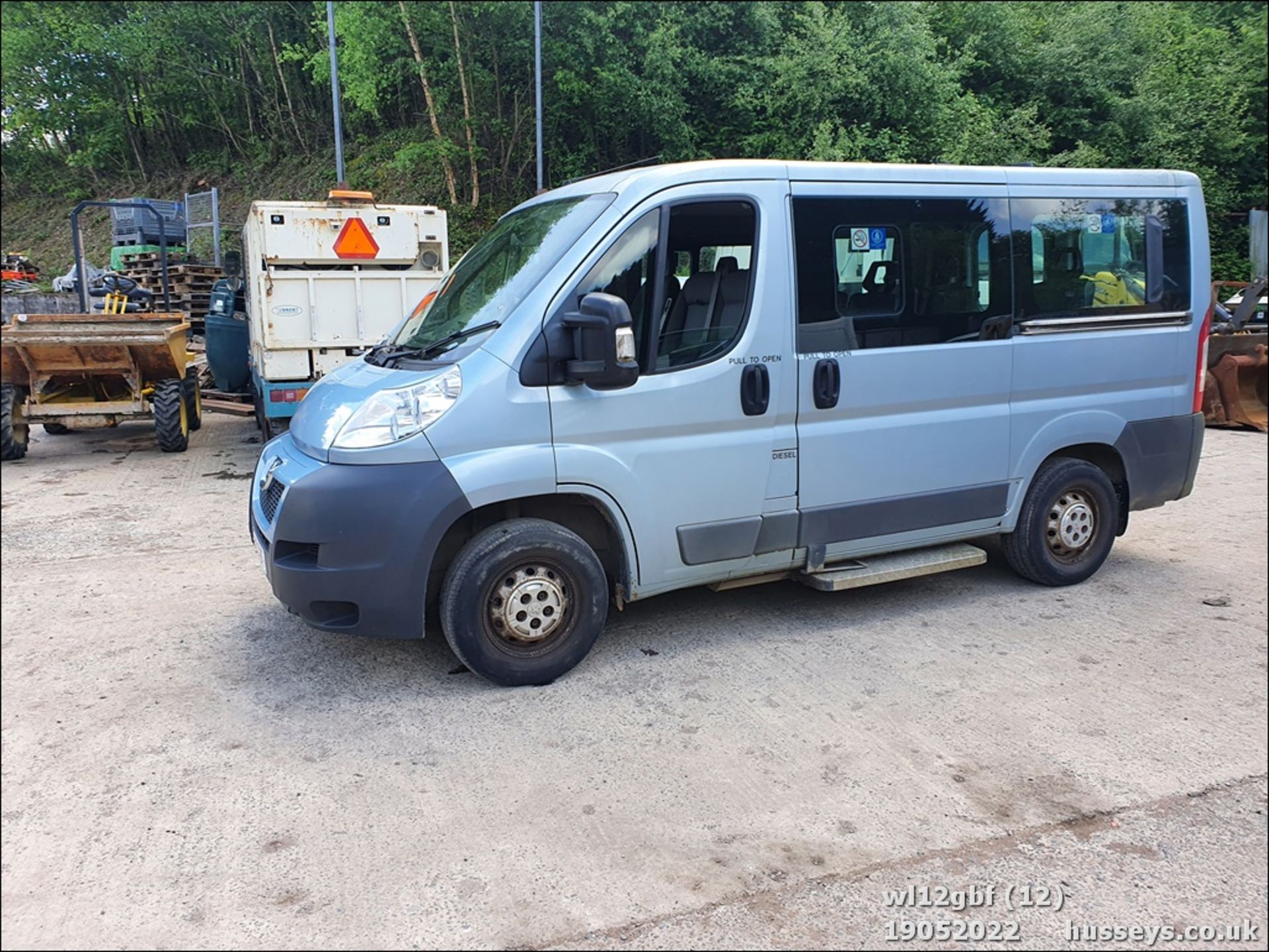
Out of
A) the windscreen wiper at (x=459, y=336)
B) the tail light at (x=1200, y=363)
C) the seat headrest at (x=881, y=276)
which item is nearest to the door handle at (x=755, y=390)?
the seat headrest at (x=881, y=276)

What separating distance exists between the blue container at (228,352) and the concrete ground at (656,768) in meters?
7.71

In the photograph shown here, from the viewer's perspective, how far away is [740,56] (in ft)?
66.4

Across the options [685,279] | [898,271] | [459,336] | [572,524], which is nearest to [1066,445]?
[898,271]

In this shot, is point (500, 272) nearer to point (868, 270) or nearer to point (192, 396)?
point (868, 270)

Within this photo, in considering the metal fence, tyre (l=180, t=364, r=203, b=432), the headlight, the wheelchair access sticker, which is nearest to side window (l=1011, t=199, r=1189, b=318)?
the wheelchair access sticker

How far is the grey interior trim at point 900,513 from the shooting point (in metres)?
5.14

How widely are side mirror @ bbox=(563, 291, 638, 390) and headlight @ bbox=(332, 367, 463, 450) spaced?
1.75 feet

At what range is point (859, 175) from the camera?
511 cm

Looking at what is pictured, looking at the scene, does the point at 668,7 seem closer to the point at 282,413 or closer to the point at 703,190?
the point at 282,413

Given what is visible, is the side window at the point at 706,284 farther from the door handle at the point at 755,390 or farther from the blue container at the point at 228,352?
the blue container at the point at 228,352

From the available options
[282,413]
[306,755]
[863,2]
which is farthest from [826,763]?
[863,2]

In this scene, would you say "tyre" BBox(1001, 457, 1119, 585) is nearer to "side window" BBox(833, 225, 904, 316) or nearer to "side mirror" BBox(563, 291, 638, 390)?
"side window" BBox(833, 225, 904, 316)

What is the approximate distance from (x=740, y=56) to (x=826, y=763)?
19074mm

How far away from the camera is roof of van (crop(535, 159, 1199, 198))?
475 centimetres
